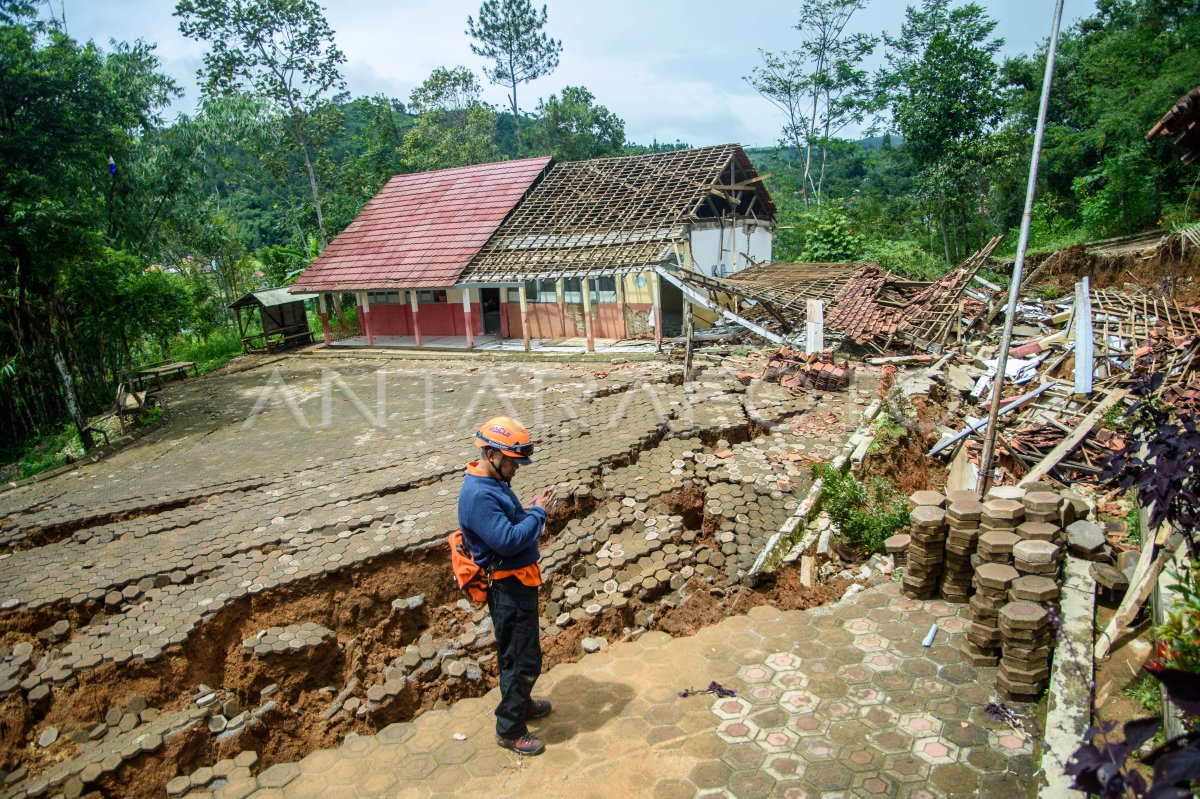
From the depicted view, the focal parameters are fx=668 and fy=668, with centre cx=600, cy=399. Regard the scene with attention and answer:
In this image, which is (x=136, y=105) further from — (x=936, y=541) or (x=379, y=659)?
(x=936, y=541)

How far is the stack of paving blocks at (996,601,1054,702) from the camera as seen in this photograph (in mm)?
4094

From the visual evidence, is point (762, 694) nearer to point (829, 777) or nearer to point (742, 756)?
point (742, 756)

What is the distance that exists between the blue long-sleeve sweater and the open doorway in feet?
53.7

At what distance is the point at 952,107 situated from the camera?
21.8 m

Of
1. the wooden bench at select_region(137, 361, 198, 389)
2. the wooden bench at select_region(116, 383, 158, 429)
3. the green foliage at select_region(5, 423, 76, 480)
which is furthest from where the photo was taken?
the wooden bench at select_region(137, 361, 198, 389)

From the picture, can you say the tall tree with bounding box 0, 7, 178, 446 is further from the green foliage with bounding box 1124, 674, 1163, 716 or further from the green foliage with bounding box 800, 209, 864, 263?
the green foliage with bounding box 800, 209, 864, 263

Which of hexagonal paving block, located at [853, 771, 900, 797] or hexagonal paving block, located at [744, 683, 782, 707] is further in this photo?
hexagonal paving block, located at [744, 683, 782, 707]

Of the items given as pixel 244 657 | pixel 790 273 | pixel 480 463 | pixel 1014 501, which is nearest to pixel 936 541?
pixel 1014 501

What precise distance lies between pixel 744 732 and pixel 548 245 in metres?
15.0

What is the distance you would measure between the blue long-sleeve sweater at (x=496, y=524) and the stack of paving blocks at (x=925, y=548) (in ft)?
9.90

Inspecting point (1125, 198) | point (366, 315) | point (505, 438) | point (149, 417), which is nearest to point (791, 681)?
point (505, 438)

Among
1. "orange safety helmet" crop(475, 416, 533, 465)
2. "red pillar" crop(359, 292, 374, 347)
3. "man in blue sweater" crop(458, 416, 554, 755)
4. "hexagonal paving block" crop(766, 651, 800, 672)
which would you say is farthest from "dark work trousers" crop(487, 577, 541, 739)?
"red pillar" crop(359, 292, 374, 347)

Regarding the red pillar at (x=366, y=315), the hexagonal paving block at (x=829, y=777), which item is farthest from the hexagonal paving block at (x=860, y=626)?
the red pillar at (x=366, y=315)

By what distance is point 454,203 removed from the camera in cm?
2097
